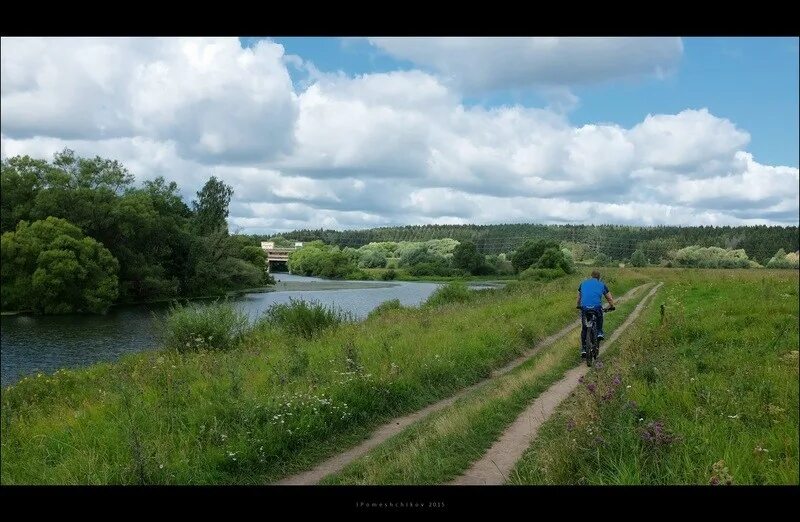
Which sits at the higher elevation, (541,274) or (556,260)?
(556,260)

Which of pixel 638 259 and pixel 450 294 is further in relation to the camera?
pixel 450 294

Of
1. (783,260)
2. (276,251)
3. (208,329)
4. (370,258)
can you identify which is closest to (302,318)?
(208,329)

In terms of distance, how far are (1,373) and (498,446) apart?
14.6 feet

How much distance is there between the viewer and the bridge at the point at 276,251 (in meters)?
5.94

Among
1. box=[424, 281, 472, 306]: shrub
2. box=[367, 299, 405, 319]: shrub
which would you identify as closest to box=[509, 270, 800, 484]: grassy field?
box=[367, 299, 405, 319]: shrub

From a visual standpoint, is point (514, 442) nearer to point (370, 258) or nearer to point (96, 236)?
point (370, 258)

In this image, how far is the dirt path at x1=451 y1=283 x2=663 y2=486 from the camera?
5254 mm

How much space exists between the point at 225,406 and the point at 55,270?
2751 mm

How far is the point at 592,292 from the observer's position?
11.0 m

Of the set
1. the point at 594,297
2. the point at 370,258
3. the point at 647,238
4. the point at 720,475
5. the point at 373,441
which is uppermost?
the point at 647,238

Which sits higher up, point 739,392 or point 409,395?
point 739,392
